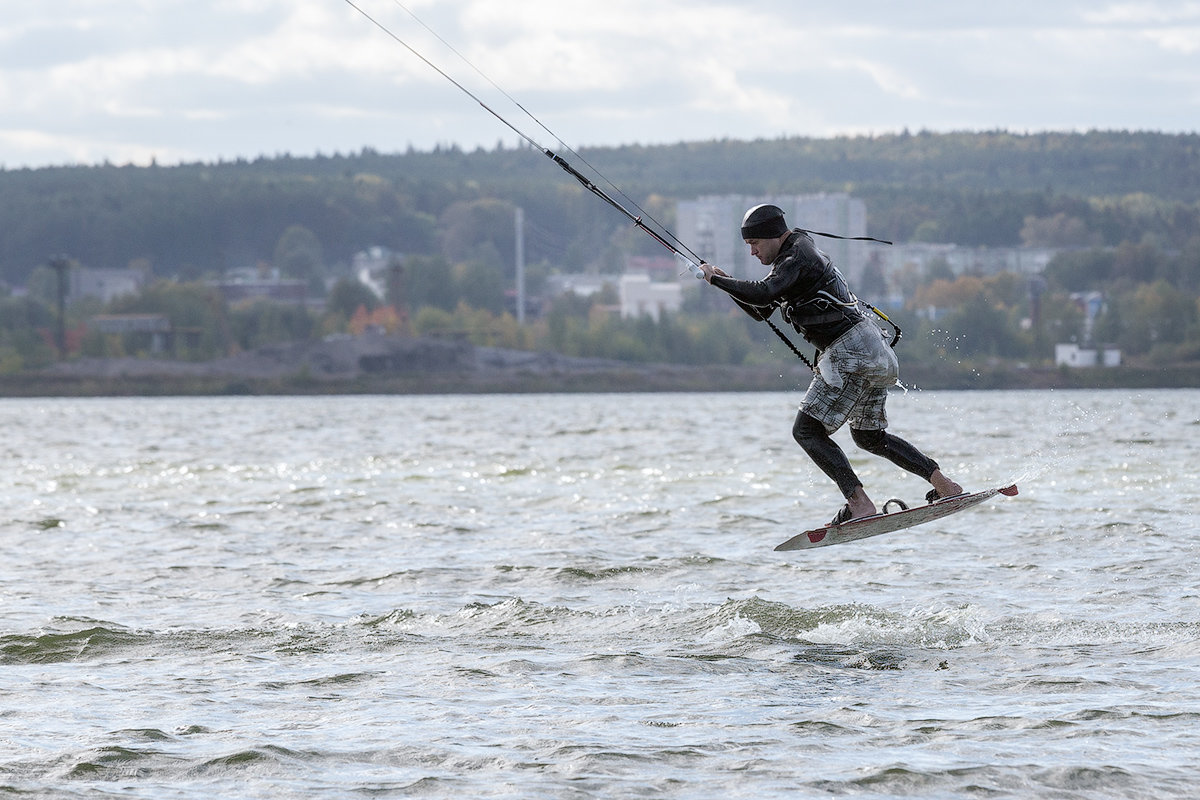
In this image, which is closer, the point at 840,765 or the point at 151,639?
the point at 840,765

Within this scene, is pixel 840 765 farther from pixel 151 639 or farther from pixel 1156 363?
pixel 1156 363

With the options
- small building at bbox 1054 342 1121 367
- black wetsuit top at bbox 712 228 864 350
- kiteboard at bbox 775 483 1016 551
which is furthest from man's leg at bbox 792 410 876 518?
small building at bbox 1054 342 1121 367

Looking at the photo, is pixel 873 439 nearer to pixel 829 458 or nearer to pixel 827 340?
pixel 829 458

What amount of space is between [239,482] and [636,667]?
26693 mm

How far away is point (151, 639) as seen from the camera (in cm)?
1452

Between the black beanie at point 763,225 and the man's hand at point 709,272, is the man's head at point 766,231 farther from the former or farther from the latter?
the man's hand at point 709,272

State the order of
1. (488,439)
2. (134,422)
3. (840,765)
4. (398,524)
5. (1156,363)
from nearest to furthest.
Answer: (840,765) → (398,524) → (488,439) → (134,422) → (1156,363)

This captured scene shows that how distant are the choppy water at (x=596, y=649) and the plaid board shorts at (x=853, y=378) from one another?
1852 mm

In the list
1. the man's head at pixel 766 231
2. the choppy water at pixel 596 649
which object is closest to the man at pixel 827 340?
the man's head at pixel 766 231

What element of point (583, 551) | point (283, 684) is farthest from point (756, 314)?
point (583, 551)

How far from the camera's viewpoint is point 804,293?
13805mm

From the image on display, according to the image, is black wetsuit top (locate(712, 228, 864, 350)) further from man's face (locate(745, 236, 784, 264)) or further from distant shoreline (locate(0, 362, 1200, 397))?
distant shoreline (locate(0, 362, 1200, 397))

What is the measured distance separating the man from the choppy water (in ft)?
5.02

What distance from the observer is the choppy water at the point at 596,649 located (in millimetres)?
9758
